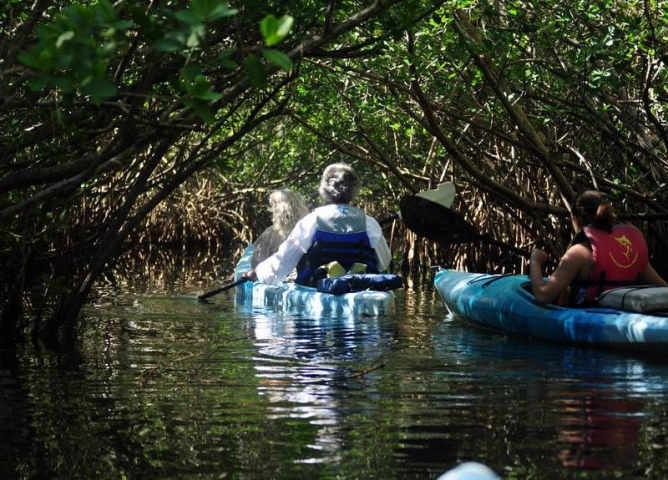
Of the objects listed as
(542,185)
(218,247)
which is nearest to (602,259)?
(542,185)

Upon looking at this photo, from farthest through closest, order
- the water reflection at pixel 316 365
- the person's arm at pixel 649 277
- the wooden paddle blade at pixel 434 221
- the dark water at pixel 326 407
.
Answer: the wooden paddle blade at pixel 434 221 → the person's arm at pixel 649 277 → the water reflection at pixel 316 365 → the dark water at pixel 326 407

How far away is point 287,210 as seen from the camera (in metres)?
9.20

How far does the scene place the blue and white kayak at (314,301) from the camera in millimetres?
7691

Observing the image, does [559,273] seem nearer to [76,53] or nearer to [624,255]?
[624,255]

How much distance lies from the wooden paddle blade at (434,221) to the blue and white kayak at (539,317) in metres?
0.51

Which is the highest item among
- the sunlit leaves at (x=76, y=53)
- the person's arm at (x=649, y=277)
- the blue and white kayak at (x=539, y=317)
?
the sunlit leaves at (x=76, y=53)

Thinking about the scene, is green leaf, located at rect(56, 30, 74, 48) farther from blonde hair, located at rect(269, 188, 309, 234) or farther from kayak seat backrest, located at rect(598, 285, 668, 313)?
blonde hair, located at rect(269, 188, 309, 234)

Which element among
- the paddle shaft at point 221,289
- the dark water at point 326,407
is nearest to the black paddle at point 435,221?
the paddle shaft at point 221,289

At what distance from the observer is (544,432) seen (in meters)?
4.05

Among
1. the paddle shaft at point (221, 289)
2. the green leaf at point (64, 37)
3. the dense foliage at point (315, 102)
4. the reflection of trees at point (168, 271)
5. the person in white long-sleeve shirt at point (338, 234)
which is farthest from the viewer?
the reflection of trees at point (168, 271)

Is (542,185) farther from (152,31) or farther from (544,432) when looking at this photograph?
(152,31)

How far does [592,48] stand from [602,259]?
5.20 feet

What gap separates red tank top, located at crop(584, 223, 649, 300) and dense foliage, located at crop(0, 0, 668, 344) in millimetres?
1401

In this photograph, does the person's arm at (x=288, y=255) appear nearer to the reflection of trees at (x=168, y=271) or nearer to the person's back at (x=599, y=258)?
the reflection of trees at (x=168, y=271)
